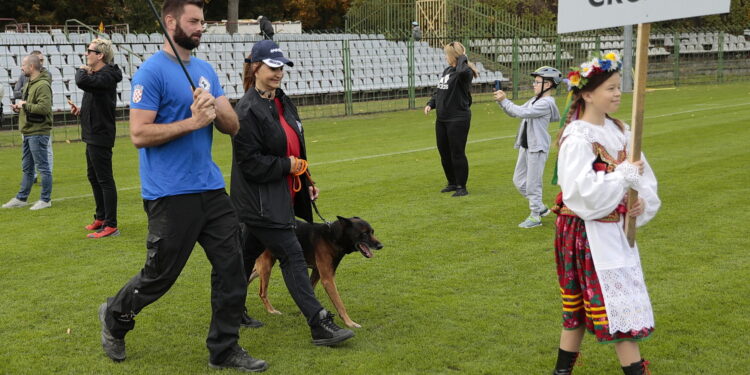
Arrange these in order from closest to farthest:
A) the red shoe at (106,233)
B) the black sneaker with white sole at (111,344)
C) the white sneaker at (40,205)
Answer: the black sneaker with white sole at (111,344)
the red shoe at (106,233)
the white sneaker at (40,205)

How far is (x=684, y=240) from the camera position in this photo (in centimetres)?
781

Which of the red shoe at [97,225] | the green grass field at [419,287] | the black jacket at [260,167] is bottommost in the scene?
the green grass field at [419,287]

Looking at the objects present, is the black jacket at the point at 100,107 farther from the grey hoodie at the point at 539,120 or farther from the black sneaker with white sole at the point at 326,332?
the black sneaker with white sole at the point at 326,332

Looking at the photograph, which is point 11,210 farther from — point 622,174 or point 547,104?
point 622,174

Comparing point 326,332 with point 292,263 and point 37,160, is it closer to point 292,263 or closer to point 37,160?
point 292,263

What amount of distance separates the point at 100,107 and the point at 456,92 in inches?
178

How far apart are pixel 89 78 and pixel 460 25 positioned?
29628 mm

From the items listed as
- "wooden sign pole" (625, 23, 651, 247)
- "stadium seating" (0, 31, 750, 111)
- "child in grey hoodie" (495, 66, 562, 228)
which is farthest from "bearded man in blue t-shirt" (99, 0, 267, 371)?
"stadium seating" (0, 31, 750, 111)

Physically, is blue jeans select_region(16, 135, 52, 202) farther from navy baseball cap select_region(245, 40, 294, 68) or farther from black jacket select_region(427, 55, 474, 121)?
navy baseball cap select_region(245, 40, 294, 68)

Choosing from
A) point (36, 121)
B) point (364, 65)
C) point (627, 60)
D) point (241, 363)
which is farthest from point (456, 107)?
point (627, 60)

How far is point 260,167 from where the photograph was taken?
4.95 metres

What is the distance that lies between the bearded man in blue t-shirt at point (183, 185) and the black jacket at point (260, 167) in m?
0.31

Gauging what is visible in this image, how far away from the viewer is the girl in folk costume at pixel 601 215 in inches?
152

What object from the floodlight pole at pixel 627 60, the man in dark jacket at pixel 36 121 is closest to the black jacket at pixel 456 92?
the man in dark jacket at pixel 36 121
